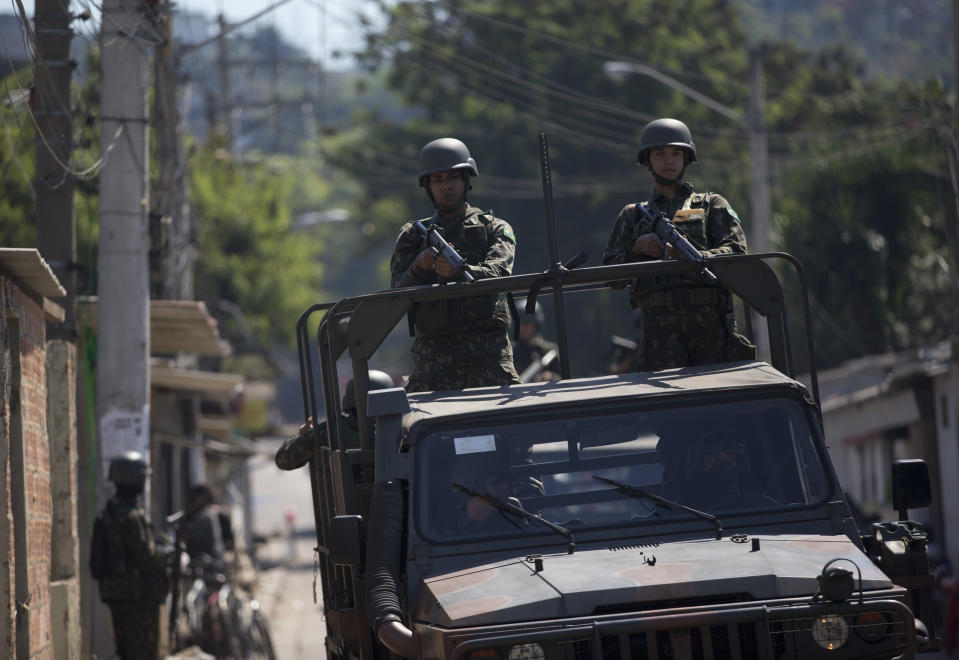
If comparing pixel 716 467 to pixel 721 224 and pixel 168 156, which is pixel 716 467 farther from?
pixel 168 156

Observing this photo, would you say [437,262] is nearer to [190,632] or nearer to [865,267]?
[190,632]

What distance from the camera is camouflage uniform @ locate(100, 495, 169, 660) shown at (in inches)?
425

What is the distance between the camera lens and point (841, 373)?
81.2 ft

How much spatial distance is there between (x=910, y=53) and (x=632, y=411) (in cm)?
9626

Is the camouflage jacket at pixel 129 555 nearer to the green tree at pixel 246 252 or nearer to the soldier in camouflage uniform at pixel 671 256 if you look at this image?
the soldier in camouflage uniform at pixel 671 256

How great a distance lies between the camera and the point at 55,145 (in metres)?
11.5

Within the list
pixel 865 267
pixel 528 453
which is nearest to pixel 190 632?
pixel 528 453

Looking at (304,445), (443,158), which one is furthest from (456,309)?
(304,445)

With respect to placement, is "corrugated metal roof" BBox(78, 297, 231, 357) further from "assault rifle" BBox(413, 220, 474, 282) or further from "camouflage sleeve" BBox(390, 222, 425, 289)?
"assault rifle" BBox(413, 220, 474, 282)

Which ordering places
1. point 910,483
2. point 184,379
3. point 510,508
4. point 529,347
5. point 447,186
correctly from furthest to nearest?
point 184,379 → point 529,347 → point 447,186 → point 910,483 → point 510,508

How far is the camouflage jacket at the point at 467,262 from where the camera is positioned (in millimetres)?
7629

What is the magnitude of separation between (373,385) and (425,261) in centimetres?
83

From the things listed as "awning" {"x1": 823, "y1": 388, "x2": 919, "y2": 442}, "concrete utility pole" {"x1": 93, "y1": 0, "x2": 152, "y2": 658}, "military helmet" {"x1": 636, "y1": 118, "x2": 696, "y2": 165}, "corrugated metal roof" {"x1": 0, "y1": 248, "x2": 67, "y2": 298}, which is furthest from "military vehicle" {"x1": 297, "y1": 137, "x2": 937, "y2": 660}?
"awning" {"x1": 823, "y1": 388, "x2": 919, "y2": 442}

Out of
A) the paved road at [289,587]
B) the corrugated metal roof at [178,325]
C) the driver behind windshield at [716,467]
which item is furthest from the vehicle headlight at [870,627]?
the corrugated metal roof at [178,325]
